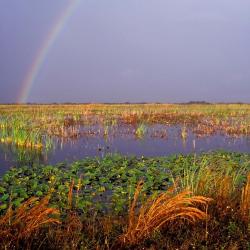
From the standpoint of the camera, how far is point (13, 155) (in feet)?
50.6

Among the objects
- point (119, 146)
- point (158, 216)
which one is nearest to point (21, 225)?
point (158, 216)

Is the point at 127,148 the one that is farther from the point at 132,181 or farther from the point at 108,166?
the point at 132,181

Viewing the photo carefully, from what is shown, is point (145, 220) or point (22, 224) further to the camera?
point (145, 220)

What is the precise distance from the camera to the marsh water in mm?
15086

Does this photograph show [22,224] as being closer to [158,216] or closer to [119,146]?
[158,216]

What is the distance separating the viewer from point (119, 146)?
59.9ft

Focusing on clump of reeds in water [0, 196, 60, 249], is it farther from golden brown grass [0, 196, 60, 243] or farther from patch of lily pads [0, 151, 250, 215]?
patch of lily pads [0, 151, 250, 215]

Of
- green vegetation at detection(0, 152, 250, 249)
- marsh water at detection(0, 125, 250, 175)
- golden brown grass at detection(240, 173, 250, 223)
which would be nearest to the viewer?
green vegetation at detection(0, 152, 250, 249)

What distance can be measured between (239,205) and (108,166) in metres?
6.04

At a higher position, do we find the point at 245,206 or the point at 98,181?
the point at 245,206

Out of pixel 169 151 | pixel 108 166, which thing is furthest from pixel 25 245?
pixel 169 151

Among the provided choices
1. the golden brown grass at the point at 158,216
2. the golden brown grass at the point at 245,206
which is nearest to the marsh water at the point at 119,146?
the golden brown grass at the point at 158,216

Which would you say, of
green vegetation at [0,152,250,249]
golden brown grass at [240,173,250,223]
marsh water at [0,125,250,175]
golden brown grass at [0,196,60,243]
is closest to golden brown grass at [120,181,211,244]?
green vegetation at [0,152,250,249]

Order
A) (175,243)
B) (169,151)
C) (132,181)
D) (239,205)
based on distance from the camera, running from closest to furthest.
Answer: (175,243) < (239,205) < (132,181) < (169,151)
